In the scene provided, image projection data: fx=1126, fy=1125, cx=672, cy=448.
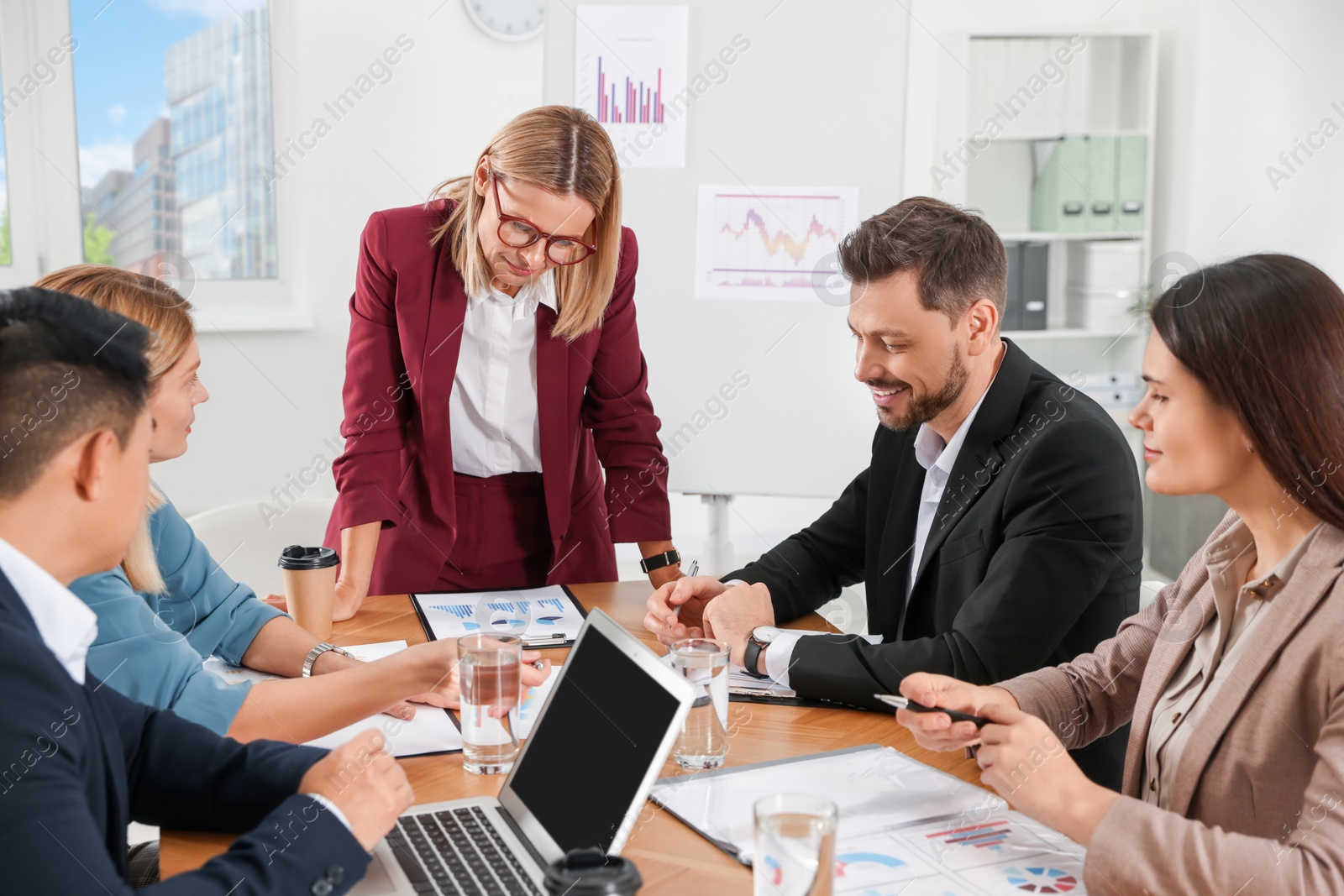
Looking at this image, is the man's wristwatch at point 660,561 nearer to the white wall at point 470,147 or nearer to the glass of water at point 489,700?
the glass of water at point 489,700

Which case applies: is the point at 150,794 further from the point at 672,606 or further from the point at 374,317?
the point at 374,317

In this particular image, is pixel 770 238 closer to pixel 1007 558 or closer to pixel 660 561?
pixel 660 561

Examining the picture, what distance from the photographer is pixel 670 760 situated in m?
1.32

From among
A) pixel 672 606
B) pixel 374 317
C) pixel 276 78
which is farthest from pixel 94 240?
pixel 672 606

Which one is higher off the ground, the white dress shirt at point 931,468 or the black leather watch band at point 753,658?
the white dress shirt at point 931,468

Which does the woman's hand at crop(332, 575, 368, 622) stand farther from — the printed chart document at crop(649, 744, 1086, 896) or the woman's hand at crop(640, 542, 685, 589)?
the printed chart document at crop(649, 744, 1086, 896)

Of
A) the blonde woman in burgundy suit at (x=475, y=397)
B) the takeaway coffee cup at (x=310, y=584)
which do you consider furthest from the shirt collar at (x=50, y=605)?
the blonde woman in burgundy suit at (x=475, y=397)

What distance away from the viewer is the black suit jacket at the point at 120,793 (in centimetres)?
83

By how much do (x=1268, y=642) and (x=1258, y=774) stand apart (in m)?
0.13

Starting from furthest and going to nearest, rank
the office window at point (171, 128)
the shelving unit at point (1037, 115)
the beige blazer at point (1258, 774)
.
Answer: the shelving unit at point (1037, 115), the office window at point (171, 128), the beige blazer at point (1258, 774)

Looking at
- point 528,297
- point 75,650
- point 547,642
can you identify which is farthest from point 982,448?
point 75,650

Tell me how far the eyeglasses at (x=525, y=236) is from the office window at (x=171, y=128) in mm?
2253

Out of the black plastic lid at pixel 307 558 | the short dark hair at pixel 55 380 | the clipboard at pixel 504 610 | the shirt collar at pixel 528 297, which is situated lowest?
the clipboard at pixel 504 610

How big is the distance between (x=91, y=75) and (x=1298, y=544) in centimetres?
380
